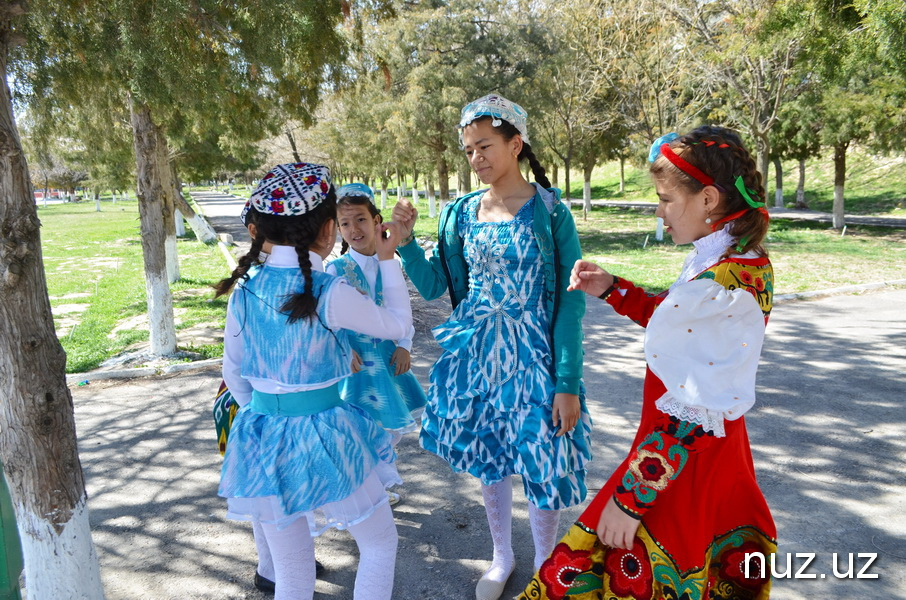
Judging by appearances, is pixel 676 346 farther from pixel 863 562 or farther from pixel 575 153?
pixel 575 153

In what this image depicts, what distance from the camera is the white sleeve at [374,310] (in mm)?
1923

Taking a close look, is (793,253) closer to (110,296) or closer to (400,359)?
(400,359)

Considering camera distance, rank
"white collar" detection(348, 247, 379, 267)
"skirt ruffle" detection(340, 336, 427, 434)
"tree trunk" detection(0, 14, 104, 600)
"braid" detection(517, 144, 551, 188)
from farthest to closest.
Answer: "white collar" detection(348, 247, 379, 267) → "skirt ruffle" detection(340, 336, 427, 434) → "braid" detection(517, 144, 551, 188) → "tree trunk" detection(0, 14, 104, 600)

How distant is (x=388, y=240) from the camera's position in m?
2.23

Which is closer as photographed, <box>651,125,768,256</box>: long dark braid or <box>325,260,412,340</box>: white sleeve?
<box>651,125,768,256</box>: long dark braid

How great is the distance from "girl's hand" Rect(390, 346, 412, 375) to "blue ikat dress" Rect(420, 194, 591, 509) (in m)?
0.37

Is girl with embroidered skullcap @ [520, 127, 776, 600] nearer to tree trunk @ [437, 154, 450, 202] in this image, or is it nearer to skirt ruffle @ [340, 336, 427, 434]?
skirt ruffle @ [340, 336, 427, 434]

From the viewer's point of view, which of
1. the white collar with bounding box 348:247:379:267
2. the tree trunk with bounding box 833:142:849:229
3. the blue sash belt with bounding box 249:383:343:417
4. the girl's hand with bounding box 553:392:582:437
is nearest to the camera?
the blue sash belt with bounding box 249:383:343:417

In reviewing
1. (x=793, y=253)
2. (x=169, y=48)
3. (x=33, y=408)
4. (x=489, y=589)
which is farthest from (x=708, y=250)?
(x=793, y=253)

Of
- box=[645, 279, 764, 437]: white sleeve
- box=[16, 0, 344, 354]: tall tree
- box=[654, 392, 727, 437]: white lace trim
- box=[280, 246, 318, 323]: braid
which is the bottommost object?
box=[654, 392, 727, 437]: white lace trim

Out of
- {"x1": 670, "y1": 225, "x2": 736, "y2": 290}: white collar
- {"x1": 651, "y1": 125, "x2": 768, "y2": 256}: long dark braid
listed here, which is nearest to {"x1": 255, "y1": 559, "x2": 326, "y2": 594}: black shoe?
{"x1": 670, "y1": 225, "x2": 736, "y2": 290}: white collar

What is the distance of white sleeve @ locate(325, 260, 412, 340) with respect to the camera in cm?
192

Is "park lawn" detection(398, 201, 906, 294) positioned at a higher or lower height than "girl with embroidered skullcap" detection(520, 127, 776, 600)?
lower

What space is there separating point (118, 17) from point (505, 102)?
316 centimetres
